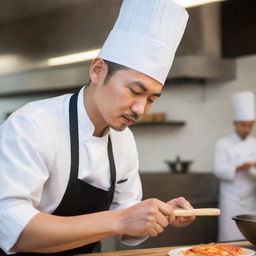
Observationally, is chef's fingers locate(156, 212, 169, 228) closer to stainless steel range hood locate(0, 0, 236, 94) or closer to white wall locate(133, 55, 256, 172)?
stainless steel range hood locate(0, 0, 236, 94)

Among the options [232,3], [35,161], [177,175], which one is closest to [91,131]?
[35,161]

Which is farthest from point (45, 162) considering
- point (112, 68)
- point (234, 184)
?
point (234, 184)

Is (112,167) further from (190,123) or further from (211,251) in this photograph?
(190,123)

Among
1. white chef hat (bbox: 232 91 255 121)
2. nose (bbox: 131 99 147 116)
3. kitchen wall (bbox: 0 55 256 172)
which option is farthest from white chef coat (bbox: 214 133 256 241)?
nose (bbox: 131 99 147 116)

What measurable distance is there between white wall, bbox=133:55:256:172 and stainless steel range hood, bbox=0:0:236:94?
0.32 m

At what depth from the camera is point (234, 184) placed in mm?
4426

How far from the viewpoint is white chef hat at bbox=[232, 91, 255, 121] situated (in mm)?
4508

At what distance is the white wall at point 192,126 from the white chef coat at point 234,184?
0.73 meters

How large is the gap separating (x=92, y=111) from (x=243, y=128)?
10.3 feet

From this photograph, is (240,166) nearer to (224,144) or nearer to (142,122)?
(224,144)

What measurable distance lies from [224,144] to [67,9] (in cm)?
217

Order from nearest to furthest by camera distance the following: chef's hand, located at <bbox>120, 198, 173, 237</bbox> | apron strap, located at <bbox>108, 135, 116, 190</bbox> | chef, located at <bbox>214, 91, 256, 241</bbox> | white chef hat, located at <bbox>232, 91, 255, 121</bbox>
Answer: chef's hand, located at <bbox>120, 198, 173, 237</bbox> < apron strap, located at <bbox>108, 135, 116, 190</bbox> < chef, located at <bbox>214, 91, 256, 241</bbox> < white chef hat, located at <bbox>232, 91, 255, 121</bbox>

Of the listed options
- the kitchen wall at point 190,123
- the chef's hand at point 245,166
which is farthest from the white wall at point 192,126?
the chef's hand at point 245,166

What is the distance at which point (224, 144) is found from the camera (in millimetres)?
4586
